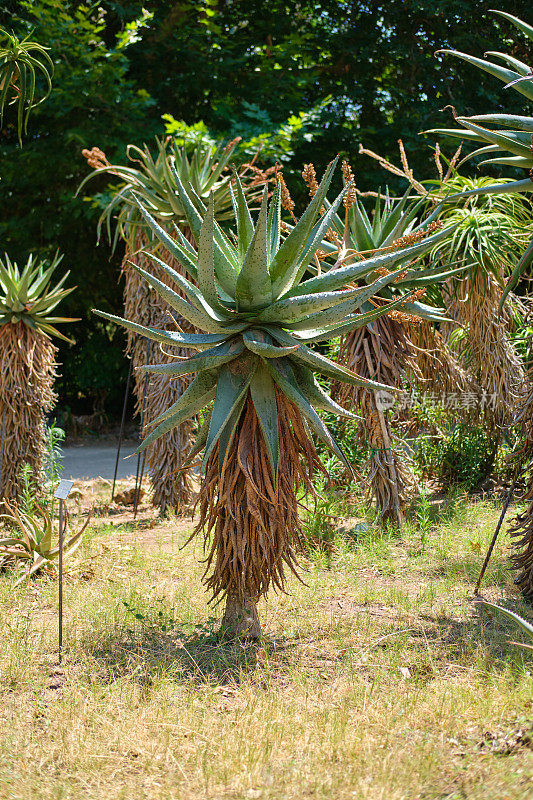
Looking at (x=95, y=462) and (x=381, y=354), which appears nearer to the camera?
(x=381, y=354)

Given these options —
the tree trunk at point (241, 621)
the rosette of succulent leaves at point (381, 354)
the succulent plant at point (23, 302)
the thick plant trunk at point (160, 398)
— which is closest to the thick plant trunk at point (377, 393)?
the rosette of succulent leaves at point (381, 354)

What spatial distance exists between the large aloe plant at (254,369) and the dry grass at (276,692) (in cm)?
51

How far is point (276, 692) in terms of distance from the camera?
3.51m

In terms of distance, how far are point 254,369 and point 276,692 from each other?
161cm

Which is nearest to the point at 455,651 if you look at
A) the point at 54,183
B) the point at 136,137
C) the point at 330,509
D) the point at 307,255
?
the point at 307,255

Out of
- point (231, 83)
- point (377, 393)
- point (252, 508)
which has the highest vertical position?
point (231, 83)

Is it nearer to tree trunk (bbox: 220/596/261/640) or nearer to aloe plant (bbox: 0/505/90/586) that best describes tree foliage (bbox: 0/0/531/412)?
aloe plant (bbox: 0/505/90/586)

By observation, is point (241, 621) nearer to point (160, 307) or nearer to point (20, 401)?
point (20, 401)

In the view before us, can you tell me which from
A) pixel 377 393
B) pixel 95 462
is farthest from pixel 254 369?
pixel 95 462

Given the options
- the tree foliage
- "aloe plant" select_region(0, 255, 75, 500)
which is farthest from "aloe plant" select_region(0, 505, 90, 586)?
the tree foliage

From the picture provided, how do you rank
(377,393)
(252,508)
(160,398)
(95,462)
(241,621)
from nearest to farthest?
(252,508)
(241,621)
(377,393)
(160,398)
(95,462)

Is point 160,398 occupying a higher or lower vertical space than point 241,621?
Result: higher

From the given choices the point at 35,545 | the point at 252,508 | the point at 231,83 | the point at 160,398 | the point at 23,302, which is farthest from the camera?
the point at 231,83

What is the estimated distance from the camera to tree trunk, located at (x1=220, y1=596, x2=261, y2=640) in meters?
4.06
